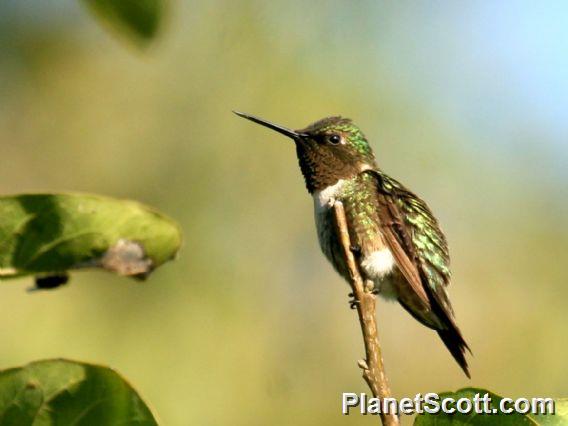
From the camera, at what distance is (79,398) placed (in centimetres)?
124

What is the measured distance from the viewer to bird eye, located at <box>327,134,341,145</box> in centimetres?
477

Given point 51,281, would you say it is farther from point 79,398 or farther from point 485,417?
point 485,417

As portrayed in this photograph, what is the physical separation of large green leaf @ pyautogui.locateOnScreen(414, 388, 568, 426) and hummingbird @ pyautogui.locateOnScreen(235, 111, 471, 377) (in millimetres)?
2567

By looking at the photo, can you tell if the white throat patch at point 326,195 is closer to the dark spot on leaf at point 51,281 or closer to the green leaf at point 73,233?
the dark spot on leaf at point 51,281

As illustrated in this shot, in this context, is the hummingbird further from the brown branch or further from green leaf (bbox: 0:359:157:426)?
green leaf (bbox: 0:359:157:426)

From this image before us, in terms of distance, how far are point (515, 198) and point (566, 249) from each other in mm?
958

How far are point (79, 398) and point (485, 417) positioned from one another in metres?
0.72

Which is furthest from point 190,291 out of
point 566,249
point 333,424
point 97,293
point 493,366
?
point 566,249

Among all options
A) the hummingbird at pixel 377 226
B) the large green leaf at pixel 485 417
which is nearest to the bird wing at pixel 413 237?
the hummingbird at pixel 377 226

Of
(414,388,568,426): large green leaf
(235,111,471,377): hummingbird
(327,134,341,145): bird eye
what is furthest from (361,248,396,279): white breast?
(414,388,568,426): large green leaf

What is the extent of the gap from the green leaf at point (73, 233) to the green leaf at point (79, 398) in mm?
160

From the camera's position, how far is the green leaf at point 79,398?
1.22 meters

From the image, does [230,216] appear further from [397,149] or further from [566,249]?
[566,249]

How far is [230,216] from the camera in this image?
8.48 meters
